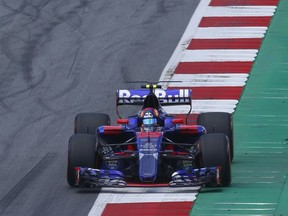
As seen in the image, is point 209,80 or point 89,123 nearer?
point 89,123

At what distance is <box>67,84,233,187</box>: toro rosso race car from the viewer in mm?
20938

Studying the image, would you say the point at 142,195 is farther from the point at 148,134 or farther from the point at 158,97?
the point at 158,97

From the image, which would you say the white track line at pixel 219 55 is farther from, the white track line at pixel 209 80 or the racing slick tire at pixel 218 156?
the racing slick tire at pixel 218 156

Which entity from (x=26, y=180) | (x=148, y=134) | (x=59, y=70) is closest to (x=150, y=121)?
(x=148, y=134)

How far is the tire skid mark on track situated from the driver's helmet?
1.95 metres

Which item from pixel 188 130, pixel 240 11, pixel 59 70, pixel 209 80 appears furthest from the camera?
pixel 240 11

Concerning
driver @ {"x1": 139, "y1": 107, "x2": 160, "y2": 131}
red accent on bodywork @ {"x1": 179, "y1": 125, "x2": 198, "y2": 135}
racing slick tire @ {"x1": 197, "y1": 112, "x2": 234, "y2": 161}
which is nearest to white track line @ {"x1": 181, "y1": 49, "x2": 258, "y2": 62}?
racing slick tire @ {"x1": 197, "y1": 112, "x2": 234, "y2": 161}

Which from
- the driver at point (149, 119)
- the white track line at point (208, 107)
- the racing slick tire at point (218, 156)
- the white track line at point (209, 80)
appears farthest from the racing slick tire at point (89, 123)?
the white track line at point (209, 80)

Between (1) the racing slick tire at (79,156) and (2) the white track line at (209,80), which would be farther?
(2) the white track line at (209,80)

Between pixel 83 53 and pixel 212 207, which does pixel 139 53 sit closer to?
pixel 83 53

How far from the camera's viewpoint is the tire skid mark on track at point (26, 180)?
20.8 meters

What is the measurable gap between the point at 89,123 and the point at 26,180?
1.51 m

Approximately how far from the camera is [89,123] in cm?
2284

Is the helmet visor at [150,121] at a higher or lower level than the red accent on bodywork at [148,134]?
higher
